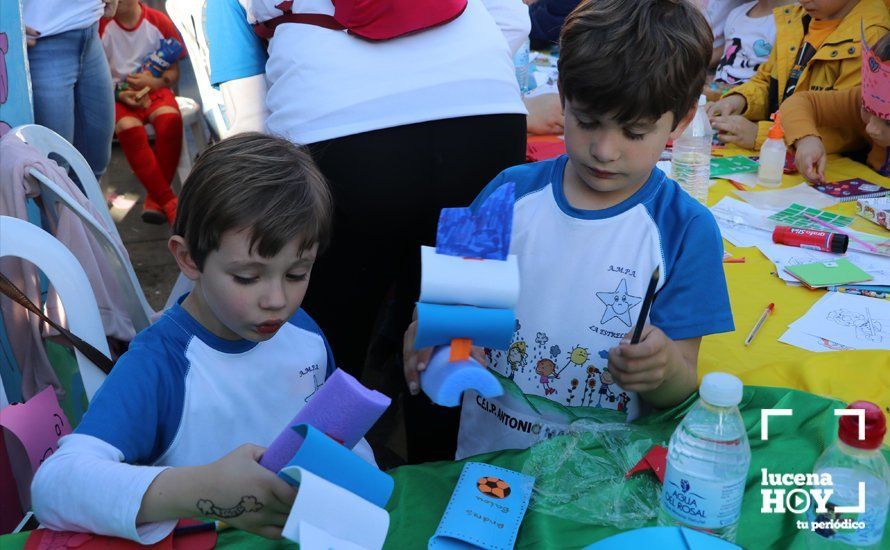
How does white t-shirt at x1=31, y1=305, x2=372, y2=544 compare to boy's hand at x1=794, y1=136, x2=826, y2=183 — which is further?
boy's hand at x1=794, y1=136, x2=826, y2=183

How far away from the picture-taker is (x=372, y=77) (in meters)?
1.81

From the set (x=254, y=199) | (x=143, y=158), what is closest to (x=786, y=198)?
(x=254, y=199)

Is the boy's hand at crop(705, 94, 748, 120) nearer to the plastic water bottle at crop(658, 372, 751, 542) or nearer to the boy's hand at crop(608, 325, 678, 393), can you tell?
the boy's hand at crop(608, 325, 678, 393)

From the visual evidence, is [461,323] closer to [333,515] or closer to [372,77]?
[333,515]

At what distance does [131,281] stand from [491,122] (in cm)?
91

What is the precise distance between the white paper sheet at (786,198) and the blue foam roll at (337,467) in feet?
6.27

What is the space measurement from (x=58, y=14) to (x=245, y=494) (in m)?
2.70

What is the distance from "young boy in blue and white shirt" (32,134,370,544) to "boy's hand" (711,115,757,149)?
6.75 feet

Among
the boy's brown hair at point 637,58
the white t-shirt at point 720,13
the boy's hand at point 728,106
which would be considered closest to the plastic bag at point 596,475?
the boy's brown hair at point 637,58

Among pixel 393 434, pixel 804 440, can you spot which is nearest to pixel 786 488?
pixel 804 440

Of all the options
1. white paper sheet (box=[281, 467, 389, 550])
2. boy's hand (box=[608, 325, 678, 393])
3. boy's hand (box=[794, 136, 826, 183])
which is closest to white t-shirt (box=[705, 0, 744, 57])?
boy's hand (box=[794, 136, 826, 183])

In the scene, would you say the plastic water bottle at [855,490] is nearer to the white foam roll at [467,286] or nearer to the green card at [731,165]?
the white foam roll at [467,286]

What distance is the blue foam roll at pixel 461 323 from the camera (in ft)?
3.90

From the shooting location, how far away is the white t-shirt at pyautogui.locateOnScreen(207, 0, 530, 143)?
181cm
